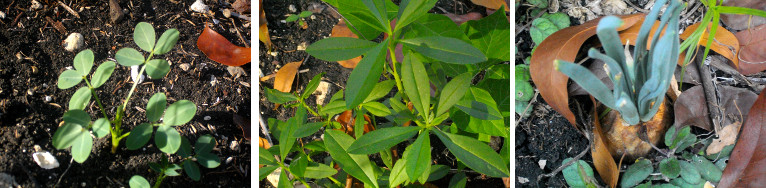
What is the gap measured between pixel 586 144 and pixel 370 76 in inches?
15.6

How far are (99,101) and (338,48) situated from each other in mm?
367

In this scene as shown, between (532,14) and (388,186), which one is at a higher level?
(532,14)

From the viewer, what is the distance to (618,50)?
641mm

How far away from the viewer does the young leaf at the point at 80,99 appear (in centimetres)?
73

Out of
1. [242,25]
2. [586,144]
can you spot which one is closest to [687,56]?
[586,144]

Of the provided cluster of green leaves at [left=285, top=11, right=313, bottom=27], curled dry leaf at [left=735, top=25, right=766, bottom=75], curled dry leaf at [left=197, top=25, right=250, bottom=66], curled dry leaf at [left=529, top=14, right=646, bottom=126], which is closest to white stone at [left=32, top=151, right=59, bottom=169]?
curled dry leaf at [left=197, top=25, right=250, bottom=66]

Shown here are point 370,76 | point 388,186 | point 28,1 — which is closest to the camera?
point 370,76

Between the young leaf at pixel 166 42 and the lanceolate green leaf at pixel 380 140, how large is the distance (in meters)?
0.31

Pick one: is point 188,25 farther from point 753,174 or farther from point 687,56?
point 753,174

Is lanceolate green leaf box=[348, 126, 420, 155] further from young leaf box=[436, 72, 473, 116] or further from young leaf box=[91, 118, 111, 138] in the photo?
young leaf box=[91, 118, 111, 138]

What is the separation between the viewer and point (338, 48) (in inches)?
23.8

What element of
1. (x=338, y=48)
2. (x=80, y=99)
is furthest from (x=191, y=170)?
(x=338, y=48)

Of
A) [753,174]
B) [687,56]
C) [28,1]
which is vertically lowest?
[753,174]

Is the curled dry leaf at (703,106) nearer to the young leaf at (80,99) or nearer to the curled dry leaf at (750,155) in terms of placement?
the curled dry leaf at (750,155)
